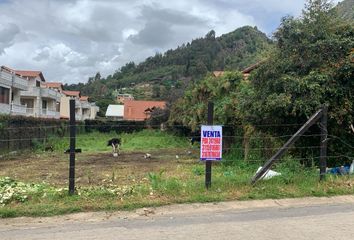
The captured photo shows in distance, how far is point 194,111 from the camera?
27969 mm

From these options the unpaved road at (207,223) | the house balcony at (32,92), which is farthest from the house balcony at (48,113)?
the unpaved road at (207,223)

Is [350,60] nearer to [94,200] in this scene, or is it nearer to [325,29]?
[325,29]

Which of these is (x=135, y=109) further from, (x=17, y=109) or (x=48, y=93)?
(x=17, y=109)

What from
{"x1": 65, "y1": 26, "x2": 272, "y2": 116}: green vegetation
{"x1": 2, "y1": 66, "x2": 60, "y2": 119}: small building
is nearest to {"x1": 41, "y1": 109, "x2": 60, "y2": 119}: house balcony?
{"x1": 2, "y1": 66, "x2": 60, "y2": 119}: small building

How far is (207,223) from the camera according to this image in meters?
6.88

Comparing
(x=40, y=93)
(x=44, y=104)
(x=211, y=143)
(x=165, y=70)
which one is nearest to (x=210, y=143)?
(x=211, y=143)

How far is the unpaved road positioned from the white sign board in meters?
1.28

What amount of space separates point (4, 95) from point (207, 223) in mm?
40740

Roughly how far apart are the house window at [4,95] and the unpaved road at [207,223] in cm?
3812

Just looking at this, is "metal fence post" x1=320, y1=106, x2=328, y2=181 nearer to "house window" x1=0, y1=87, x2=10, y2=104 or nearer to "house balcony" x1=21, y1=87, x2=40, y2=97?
"house window" x1=0, y1=87, x2=10, y2=104

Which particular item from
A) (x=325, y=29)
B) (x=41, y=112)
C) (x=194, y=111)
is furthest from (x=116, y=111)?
(x=325, y=29)

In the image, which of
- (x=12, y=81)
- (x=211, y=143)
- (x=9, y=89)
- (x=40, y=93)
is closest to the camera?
(x=211, y=143)

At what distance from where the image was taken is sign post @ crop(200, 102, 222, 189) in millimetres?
9109

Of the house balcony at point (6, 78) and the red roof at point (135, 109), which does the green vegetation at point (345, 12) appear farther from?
the red roof at point (135, 109)
